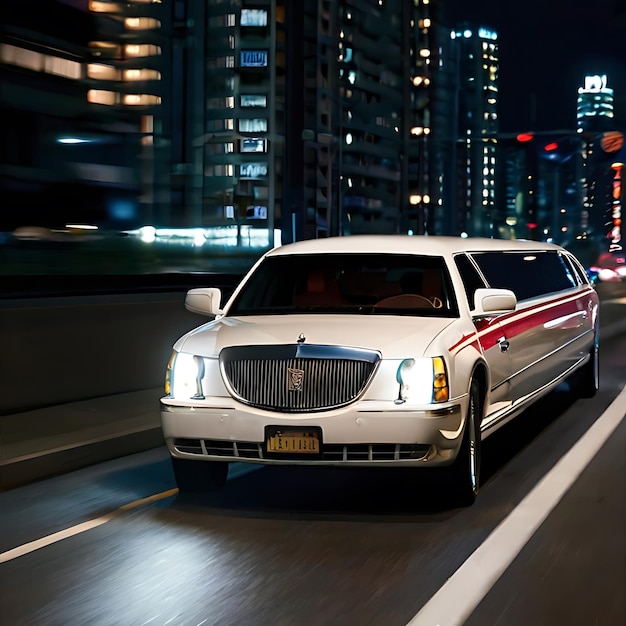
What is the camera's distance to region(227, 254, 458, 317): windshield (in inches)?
334

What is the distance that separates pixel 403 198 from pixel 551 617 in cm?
14637

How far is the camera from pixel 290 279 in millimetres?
8930

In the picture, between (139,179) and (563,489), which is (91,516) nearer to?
(563,489)

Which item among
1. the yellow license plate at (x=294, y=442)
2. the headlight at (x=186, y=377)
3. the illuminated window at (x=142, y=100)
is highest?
the illuminated window at (x=142, y=100)

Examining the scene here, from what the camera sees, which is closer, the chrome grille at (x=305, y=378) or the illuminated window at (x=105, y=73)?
the chrome grille at (x=305, y=378)

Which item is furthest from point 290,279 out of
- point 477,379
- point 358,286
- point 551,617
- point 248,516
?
point 551,617

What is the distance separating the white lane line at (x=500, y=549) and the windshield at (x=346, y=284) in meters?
1.49

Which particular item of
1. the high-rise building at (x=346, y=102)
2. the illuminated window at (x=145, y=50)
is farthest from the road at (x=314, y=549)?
the high-rise building at (x=346, y=102)

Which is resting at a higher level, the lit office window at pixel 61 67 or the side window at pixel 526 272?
the lit office window at pixel 61 67

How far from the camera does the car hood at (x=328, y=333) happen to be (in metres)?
7.22

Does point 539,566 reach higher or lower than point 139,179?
lower

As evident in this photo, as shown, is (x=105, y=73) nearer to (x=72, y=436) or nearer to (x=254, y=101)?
(x=72, y=436)

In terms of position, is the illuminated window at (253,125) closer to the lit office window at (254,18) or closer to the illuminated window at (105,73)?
the lit office window at (254,18)

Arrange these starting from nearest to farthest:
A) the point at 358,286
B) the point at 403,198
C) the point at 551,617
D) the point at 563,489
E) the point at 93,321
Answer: the point at 551,617
the point at 563,489
the point at 358,286
the point at 93,321
the point at 403,198
